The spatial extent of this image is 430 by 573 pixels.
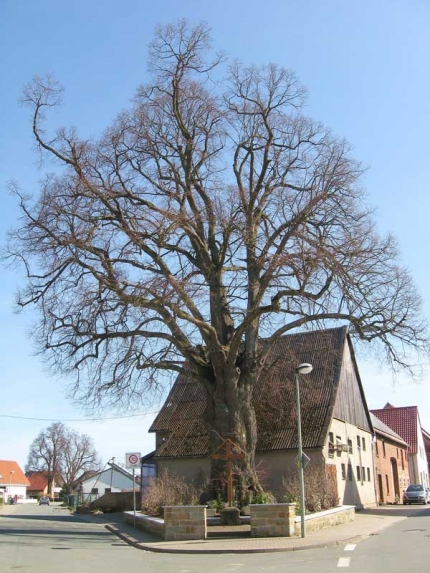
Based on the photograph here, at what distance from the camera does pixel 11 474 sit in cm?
10894

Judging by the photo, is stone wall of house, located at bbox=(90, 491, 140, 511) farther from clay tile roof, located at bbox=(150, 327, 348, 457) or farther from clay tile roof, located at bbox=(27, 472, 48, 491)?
clay tile roof, located at bbox=(27, 472, 48, 491)

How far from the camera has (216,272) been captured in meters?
24.4

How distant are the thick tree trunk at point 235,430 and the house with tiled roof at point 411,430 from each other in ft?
139

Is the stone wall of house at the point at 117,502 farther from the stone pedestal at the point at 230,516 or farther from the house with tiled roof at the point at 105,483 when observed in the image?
the house with tiled roof at the point at 105,483

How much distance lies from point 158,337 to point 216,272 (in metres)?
3.39

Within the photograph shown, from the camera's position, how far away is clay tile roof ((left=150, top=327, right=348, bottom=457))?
30000 mm

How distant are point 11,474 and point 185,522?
100231 mm

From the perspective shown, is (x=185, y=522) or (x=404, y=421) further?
(x=404, y=421)

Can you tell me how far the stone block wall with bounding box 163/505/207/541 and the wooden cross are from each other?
3.17m

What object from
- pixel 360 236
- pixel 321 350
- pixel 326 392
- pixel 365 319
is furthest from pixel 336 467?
pixel 360 236

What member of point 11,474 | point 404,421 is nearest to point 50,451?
point 11,474

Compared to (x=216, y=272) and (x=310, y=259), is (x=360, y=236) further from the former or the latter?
(x=216, y=272)

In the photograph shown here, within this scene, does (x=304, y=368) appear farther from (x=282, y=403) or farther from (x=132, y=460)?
(x=282, y=403)

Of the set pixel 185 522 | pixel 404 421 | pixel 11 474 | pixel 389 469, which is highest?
pixel 404 421
